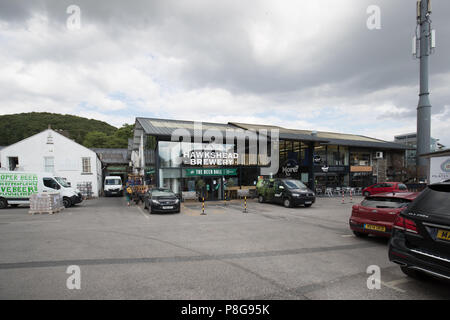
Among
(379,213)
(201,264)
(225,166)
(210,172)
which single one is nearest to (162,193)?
(210,172)

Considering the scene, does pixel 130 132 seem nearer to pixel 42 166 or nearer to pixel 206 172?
pixel 42 166

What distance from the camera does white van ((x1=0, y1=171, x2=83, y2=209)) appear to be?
15.1 metres

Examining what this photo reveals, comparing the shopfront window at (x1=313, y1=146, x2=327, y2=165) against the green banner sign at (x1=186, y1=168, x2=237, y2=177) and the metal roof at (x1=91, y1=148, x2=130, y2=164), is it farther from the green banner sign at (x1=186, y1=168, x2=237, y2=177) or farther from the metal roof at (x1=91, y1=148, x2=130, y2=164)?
the metal roof at (x1=91, y1=148, x2=130, y2=164)

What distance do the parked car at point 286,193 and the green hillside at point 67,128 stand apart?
3739 centimetres

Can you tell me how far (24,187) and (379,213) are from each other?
19210mm

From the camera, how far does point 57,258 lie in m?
5.40

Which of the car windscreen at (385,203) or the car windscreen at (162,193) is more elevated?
the car windscreen at (385,203)

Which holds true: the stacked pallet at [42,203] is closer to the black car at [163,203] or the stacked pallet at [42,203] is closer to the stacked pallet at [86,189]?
the black car at [163,203]

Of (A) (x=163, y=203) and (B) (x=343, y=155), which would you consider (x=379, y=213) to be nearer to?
(A) (x=163, y=203)

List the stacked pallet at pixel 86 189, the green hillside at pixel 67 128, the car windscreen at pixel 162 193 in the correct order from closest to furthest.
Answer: the car windscreen at pixel 162 193 < the stacked pallet at pixel 86 189 < the green hillside at pixel 67 128

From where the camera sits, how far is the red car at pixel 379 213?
20.3ft

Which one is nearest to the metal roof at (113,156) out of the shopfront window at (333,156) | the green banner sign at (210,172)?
the green banner sign at (210,172)

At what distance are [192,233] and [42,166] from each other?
2241 centimetres

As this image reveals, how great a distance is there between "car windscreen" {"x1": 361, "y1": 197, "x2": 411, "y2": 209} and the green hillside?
45.0m
